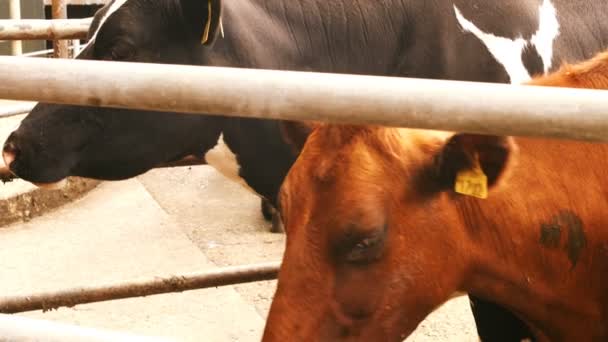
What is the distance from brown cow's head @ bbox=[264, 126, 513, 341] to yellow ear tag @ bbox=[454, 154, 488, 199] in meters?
0.03

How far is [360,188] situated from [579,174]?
514 millimetres

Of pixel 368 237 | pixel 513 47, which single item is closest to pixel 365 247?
pixel 368 237

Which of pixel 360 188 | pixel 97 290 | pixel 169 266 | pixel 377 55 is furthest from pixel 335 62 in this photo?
pixel 169 266

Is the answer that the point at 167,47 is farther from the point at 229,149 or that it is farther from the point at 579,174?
the point at 579,174

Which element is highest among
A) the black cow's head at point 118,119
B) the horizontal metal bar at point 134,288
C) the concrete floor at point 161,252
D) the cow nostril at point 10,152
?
the black cow's head at point 118,119

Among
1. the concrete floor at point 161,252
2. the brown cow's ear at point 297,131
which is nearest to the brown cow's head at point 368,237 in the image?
the brown cow's ear at point 297,131

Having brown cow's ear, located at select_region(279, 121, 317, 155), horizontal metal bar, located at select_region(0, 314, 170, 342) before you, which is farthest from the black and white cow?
horizontal metal bar, located at select_region(0, 314, 170, 342)

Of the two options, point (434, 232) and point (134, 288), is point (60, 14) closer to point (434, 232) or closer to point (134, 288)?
point (134, 288)

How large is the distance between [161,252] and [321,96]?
160 inches

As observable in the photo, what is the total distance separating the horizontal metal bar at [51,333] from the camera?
1.25 meters

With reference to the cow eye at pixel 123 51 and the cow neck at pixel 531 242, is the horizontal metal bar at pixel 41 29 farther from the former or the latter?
the cow neck at pixel 531 242

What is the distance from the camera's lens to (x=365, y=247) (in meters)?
1.72

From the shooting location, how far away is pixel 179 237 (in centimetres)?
529

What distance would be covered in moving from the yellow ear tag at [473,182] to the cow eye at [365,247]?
0.18 meters
